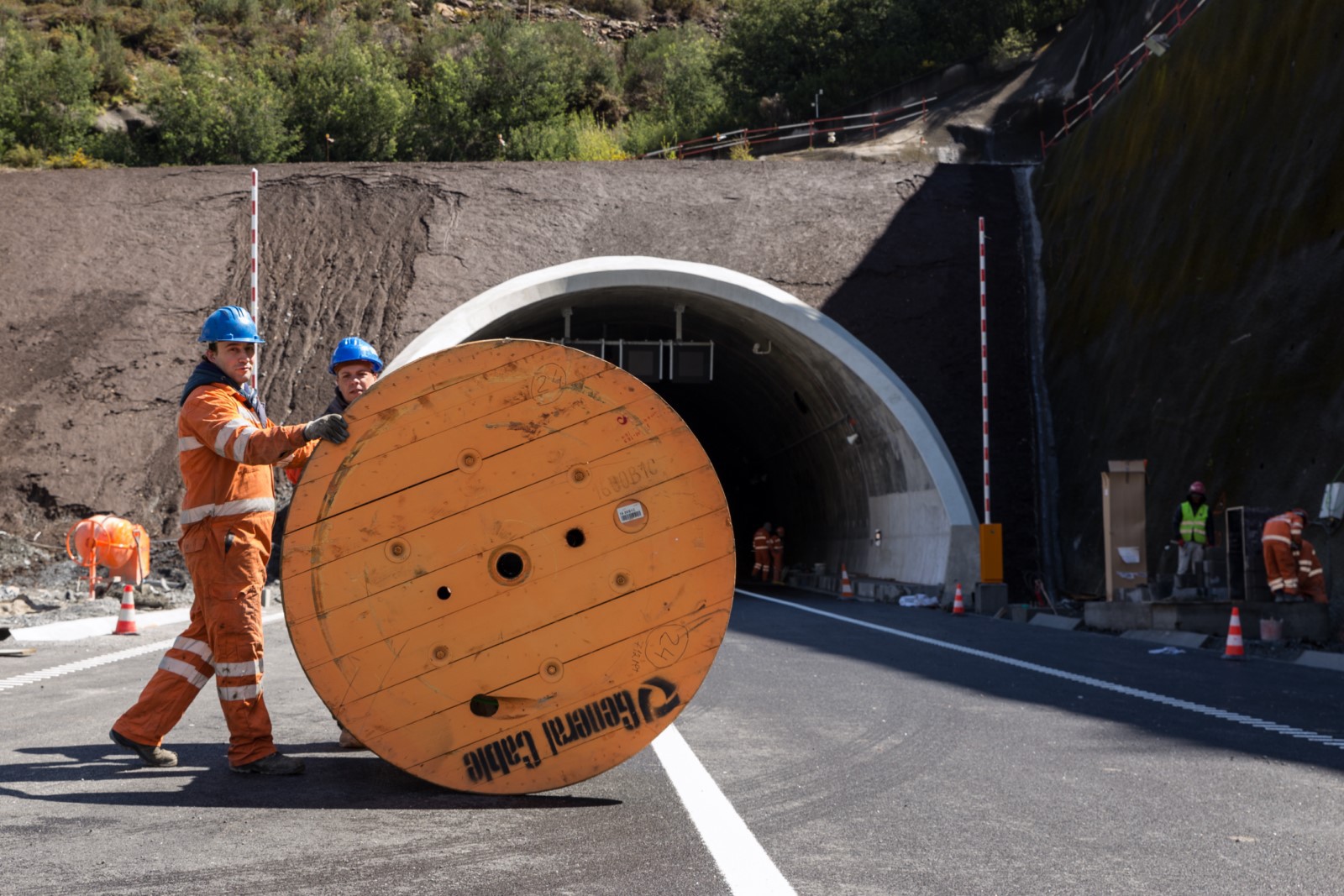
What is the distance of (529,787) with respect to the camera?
5.20 metres

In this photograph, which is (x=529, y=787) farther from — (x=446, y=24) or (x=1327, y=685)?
(x=446, y=24)

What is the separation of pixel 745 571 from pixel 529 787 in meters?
33.4

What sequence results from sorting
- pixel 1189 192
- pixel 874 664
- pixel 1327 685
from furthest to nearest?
pixel 1189 192 → pixel 874 664 → pixel 1327 685

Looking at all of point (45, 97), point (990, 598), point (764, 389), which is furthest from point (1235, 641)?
point (45, 97)

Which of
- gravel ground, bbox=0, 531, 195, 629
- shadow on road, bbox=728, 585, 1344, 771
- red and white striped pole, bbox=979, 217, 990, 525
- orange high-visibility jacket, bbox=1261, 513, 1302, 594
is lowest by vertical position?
shadow on road, bbox=728, 585, 1344, 771

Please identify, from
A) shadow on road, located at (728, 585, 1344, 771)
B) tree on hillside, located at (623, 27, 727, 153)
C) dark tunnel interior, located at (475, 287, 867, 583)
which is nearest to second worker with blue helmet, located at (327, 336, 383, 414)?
shadow on road, located at (728, 585, 1344, 771)

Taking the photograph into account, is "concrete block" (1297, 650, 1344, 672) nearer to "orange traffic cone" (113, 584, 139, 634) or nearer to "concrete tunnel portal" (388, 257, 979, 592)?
"concrete tunnel portal" (388, 257, 979, 592)

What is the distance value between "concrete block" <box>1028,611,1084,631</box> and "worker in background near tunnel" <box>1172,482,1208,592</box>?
4.75 feet

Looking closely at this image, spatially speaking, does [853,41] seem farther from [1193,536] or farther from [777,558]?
[1193,536]

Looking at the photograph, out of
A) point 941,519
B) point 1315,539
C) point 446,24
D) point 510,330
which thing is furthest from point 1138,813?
point 446,24

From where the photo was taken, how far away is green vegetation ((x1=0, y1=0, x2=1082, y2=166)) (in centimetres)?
4884

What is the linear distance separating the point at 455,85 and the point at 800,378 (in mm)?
34604

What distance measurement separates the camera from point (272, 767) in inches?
223

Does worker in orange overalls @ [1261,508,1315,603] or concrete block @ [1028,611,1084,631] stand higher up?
worker in orange overalls @ [1261,508,1315,603]
